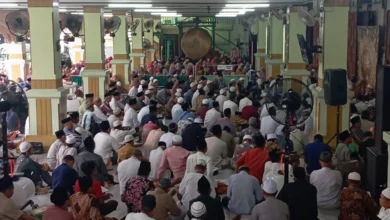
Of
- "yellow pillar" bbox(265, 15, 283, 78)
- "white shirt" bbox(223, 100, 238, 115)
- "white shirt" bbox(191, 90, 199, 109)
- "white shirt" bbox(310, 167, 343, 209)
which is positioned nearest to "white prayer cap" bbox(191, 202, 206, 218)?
"white shirt" bbox(310, 167, 343, 209)

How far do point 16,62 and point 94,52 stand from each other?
782 cm

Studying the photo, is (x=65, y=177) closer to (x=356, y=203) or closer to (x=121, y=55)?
(x=356, y=203)

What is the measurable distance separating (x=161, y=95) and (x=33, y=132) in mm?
4486

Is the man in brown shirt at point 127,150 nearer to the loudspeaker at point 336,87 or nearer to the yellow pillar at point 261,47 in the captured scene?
the loudspeaker at point 336,87

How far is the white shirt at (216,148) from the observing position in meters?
8.41

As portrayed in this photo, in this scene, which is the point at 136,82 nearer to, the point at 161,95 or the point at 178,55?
the point at 161,95

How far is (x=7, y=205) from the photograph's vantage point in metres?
5.38

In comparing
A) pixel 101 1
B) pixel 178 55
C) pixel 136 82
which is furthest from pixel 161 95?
pixel 178 55

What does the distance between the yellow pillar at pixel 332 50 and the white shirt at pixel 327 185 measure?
3033 mm

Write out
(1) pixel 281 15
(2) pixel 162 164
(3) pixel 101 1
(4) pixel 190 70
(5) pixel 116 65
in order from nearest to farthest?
(2) pixel 162 164, (3) pixel 101 1, (1) pixel 281 15, (5) pixel 116 65, (4) pixel 190 70

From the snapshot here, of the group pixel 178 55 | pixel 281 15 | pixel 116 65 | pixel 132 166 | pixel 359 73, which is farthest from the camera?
pixel 178 55

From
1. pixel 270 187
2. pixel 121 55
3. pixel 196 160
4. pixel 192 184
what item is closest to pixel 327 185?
pixel 196 160

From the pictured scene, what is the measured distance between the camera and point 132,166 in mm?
6766

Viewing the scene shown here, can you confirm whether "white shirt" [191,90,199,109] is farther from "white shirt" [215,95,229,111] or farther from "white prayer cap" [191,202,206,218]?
"white prayer cap" [191,202,206,218]
